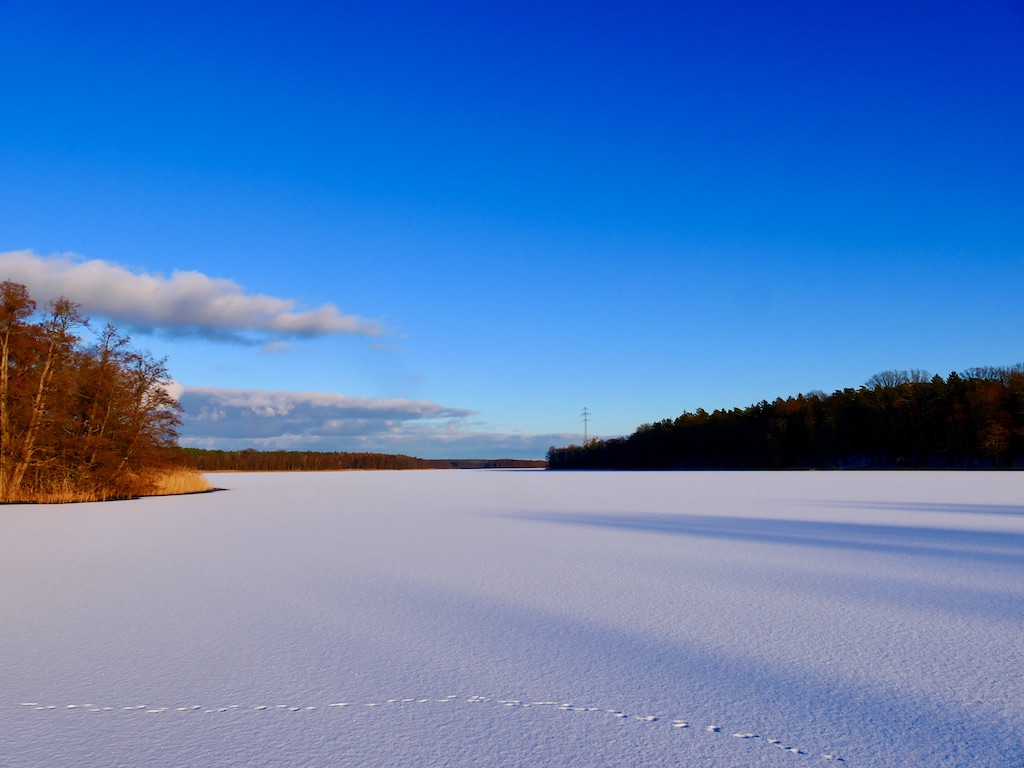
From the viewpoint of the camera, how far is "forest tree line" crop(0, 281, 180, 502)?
1842 cm

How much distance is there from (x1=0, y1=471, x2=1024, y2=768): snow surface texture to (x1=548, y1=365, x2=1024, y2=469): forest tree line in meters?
47.6

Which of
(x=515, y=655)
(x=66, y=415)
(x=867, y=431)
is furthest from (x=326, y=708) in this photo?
(x=867, y=431)

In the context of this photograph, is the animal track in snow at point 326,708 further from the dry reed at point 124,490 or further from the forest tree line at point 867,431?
the forest tree line at point 867,431

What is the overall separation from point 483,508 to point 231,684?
43.5ft

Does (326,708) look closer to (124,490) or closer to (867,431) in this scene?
(124,490)

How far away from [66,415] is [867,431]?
55.8m

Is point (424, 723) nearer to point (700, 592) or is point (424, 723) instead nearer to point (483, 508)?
point (700, 592)

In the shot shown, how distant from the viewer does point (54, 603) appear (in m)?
5.64

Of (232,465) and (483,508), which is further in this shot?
(232,465)

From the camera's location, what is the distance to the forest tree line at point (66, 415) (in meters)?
18.4

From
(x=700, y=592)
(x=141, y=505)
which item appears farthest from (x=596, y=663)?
(x=141, y=505)

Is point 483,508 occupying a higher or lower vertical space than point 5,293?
lower

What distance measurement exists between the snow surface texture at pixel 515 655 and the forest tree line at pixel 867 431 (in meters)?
47.6

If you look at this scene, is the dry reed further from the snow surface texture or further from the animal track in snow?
the animal track in snow
